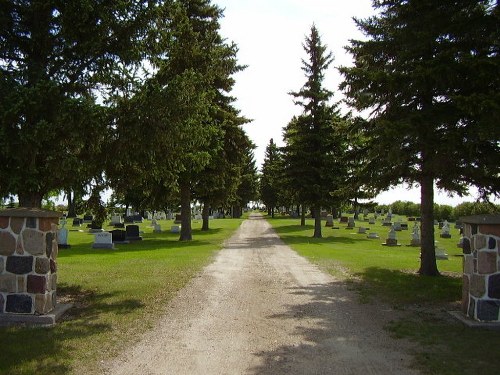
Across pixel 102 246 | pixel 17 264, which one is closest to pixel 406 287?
pixel 17 264

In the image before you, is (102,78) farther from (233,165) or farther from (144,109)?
(233,165)

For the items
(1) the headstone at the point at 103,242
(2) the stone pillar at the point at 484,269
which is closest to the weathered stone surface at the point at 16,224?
(2) the stone pillar at the point at 484,269

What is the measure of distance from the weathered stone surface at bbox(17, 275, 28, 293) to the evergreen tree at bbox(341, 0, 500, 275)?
686 cm

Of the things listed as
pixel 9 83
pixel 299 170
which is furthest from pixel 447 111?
pixel 299 170

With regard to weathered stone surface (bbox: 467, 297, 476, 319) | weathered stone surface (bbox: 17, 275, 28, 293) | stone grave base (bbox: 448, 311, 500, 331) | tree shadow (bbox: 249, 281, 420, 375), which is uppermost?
weathered stone surface (bbox: 17, 275, 28, 293)

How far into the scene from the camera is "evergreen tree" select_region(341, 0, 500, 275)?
28.4 ft

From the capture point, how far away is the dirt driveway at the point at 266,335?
5332 millimetres

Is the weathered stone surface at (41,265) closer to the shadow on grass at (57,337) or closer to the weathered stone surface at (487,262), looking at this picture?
the shadow on grass at (57,337)

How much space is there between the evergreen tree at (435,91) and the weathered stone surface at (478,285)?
8.09ft

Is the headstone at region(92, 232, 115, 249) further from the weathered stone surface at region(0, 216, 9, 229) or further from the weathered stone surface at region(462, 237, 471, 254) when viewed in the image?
the weathered stone surface at region(462, 237, 471, 254)

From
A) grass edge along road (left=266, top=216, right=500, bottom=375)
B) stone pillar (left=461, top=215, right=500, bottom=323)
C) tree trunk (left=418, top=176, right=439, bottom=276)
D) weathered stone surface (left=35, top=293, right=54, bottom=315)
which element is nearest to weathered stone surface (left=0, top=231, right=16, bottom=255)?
weathered stone surface (left=35, top=293, right=54, bottom=315)

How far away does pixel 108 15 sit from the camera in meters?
8.30

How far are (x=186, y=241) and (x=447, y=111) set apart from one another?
17820mm

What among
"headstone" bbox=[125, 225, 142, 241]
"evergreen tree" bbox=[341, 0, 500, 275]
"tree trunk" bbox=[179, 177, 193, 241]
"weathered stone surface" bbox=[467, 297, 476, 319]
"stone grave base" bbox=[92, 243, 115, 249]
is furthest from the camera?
"tree trunk" bbox=[179, 177, 193, 241]
